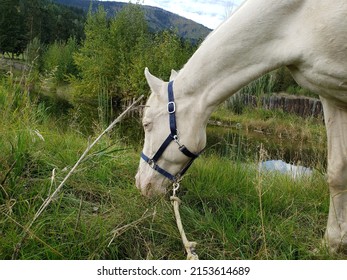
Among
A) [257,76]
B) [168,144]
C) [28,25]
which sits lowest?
[168,144]

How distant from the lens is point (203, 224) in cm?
333

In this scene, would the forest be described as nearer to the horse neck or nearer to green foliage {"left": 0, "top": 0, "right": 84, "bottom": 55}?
the horse neck

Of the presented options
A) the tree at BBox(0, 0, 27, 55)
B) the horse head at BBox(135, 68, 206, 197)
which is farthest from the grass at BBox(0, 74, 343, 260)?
the tree at BBox(0, 0, 27, 55)

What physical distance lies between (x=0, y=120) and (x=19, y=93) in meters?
0.83

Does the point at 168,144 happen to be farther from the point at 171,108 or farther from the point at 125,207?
the point at 125,207

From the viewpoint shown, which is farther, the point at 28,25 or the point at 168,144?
the point at 28,25

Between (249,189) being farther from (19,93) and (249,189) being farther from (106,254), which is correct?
(19,93)

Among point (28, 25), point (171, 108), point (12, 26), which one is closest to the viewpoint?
point (171, 108)

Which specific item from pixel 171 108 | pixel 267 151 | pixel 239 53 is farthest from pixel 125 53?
pixel 239 53

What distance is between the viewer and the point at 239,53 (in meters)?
3.48

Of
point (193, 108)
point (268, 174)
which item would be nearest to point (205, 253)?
point (193, 108)

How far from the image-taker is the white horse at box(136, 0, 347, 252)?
308 cm

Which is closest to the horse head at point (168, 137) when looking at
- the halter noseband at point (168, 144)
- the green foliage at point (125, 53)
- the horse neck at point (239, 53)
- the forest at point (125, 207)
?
the halter noseband at point (168, 144)

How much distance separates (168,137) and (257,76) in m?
0.99
